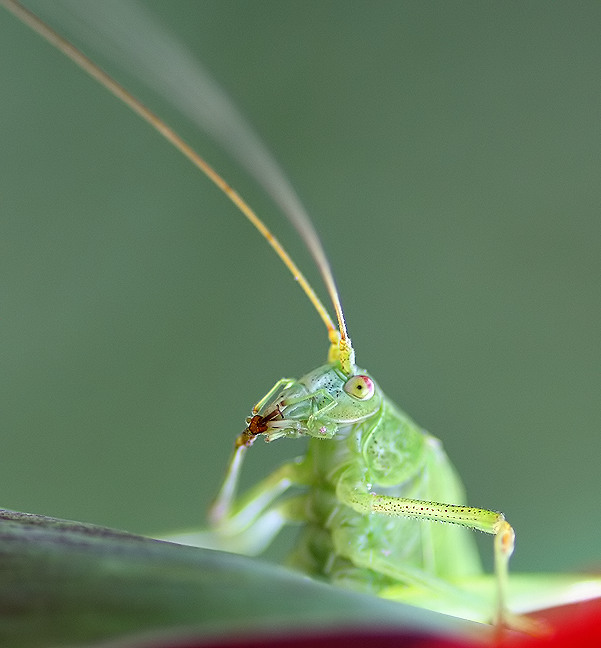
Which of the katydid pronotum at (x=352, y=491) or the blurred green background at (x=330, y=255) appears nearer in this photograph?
the katydid pronotum at (x=352, y=491)

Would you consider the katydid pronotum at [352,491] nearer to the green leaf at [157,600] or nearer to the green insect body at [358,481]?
the green insect body at [358,481]

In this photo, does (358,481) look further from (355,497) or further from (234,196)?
(234,196)

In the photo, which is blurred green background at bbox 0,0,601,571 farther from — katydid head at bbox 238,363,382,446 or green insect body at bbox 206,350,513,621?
katydid head at bbox 238,363,382,446

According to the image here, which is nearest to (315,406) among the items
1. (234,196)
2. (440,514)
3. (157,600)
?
(440,514)

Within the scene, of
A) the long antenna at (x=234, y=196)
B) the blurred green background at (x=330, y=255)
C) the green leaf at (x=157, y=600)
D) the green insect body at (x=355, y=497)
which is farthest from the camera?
the blurred green background at (x=330, y=255)

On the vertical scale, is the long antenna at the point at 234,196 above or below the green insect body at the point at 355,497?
above

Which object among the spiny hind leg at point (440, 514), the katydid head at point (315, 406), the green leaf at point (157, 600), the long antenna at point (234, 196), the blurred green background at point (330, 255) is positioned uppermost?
the blurred green background at point (330, 255)

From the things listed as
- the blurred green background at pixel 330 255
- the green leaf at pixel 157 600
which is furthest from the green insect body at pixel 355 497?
the green leaf at pixel 157 600
